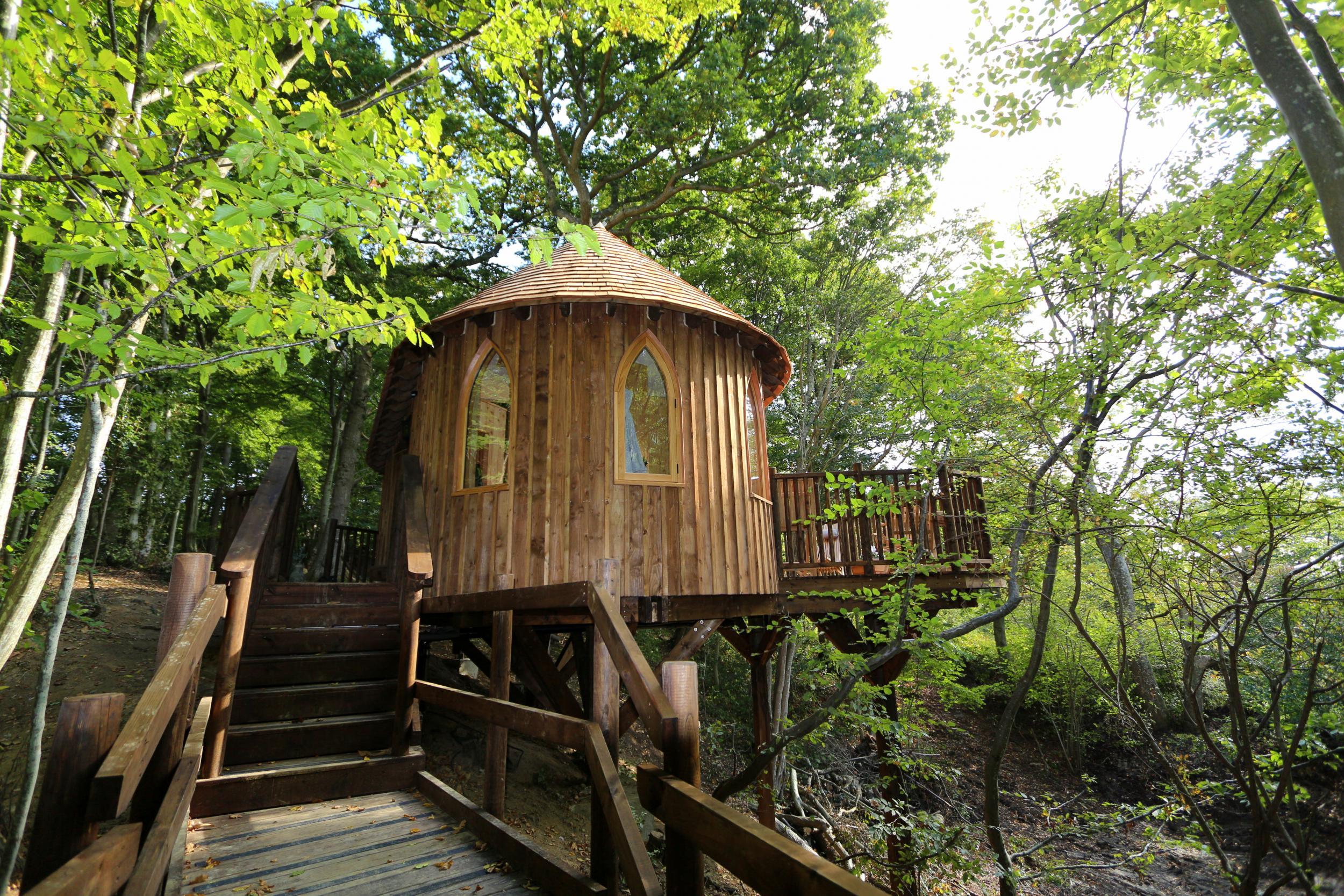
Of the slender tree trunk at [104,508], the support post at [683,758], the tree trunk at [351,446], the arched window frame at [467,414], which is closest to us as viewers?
the support post at [683,758]

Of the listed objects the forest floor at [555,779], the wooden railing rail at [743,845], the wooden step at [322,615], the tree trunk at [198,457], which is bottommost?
the forest floor at [555,779]

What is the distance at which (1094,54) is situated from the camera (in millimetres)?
4855

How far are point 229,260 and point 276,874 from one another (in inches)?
155

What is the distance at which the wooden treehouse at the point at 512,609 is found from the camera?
2311 mm

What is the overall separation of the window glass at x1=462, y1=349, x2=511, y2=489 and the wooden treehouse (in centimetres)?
3

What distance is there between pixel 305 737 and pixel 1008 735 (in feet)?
18.5

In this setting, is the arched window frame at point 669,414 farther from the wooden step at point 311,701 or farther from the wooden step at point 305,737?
the wooden step at point 305,737

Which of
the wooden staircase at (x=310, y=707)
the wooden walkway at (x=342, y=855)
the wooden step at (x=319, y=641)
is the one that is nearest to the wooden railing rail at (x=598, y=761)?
the wooden walkway at (x=342, y=855)

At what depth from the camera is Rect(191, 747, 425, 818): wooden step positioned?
3789 millimetres

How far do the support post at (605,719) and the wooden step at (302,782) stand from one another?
6.16ft

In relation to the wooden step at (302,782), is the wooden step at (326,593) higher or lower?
higher

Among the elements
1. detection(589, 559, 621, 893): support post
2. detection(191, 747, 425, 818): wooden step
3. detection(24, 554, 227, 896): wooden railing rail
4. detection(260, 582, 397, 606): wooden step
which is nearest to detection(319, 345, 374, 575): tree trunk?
detection(260, 582, 397, 606): wooden step

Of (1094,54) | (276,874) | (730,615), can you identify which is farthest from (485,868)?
(1094,54)

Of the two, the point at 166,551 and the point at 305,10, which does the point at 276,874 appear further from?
the point at 166,551
